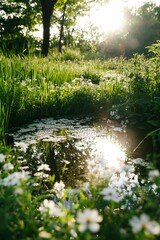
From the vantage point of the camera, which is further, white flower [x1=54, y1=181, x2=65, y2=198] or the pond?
the pond

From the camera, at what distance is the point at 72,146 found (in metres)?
5.04

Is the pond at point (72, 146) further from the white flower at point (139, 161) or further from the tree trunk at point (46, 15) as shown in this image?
the tree trunk at point (46, 15)

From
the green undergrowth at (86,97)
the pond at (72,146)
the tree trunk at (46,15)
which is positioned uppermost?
the tree trunk at (46,15)

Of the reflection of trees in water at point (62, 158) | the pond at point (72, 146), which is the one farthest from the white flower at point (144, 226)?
the reflection of trees in water at point (62, 158)

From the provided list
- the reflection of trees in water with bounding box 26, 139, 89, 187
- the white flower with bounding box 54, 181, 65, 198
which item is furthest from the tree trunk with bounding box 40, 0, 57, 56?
the white flower with bounding box 54, 181, 65, 198

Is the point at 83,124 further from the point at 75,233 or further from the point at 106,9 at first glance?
the point at 106,9

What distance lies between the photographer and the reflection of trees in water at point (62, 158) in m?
3.94

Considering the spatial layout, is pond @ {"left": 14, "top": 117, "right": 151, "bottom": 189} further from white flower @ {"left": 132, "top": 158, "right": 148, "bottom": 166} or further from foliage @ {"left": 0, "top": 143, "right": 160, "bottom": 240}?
foliage @ {"left": 0, "top": 143, "right": 160, "bottom": 240}

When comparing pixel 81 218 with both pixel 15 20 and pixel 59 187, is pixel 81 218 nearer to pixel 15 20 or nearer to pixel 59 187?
pixel 59 187

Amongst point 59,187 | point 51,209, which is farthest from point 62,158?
point 51,209

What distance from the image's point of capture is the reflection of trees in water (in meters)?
3.94

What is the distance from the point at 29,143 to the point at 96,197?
10.0ft

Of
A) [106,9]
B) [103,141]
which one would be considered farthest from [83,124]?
[106,9]

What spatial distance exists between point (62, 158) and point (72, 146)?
538mm
